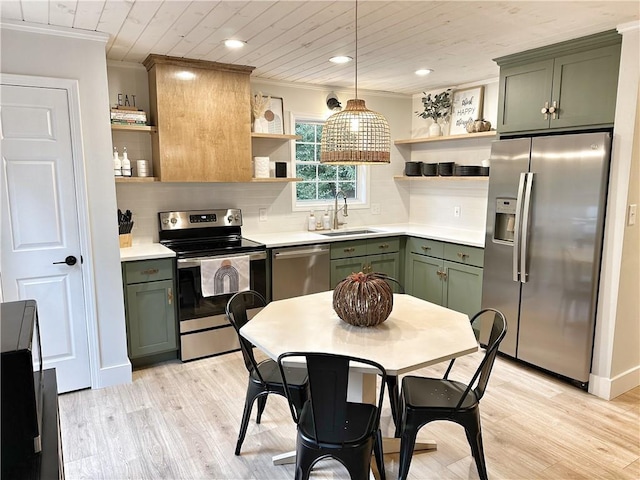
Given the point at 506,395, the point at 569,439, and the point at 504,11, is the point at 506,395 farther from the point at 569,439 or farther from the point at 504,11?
the point at 504,11

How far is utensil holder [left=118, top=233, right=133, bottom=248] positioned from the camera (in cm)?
350

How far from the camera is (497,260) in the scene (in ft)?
11.4

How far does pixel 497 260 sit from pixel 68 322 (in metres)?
3.09

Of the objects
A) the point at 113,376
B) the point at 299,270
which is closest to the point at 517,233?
the point at 299,270

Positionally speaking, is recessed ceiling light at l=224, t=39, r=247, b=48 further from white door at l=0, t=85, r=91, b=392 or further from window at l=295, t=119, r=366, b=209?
window at l=295, t=119, r=366, b=209

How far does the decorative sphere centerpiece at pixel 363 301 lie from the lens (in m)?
2.08

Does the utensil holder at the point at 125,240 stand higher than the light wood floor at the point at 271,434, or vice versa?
the utensil holder at the point at 125,240

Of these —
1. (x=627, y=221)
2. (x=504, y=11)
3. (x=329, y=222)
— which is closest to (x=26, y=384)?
(x=504, y=11)

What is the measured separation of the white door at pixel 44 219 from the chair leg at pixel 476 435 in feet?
8.11

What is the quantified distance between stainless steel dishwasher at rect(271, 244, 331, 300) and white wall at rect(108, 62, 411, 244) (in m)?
0.60

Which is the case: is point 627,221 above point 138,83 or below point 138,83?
below

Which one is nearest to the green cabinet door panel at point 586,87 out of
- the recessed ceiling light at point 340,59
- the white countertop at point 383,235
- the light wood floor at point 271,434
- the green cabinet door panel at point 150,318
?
the white countertop at point 383,235

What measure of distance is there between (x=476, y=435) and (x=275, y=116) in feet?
10.6

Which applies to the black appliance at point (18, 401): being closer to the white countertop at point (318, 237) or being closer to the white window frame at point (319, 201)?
the white countertop at point (318, 237)
